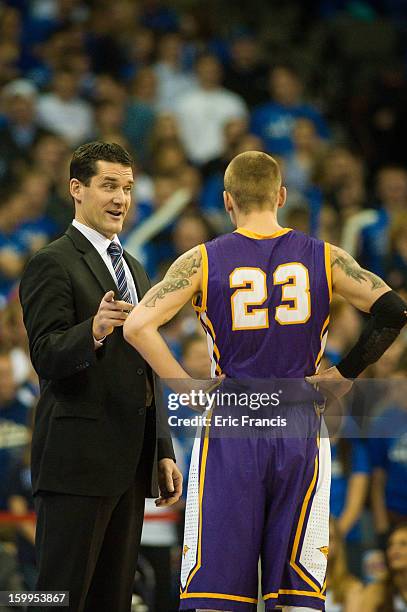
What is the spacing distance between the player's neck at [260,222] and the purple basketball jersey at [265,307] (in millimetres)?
68

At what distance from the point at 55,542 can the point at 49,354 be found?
0.72 meters

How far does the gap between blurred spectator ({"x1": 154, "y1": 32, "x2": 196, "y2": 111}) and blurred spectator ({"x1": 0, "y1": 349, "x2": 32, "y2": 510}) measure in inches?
203

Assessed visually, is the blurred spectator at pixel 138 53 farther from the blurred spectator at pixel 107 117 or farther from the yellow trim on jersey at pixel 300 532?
the yellow trim on jersey at pixel 300 532

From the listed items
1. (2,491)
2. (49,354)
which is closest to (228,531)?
(49,354)

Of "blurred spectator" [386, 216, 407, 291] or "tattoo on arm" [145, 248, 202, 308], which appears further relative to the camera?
"blurred spectator" [386, 216, 407, 291]

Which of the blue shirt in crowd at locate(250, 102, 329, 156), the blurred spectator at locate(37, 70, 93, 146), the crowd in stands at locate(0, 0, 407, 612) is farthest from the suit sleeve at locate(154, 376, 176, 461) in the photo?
the blue shirt in crowd at locate(250, 102, 329, 156)

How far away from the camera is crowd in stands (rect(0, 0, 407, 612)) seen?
19.5ft

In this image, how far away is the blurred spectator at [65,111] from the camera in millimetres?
11133

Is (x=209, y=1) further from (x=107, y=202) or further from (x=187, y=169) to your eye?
(x=107, y=202)

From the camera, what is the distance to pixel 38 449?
4.44m

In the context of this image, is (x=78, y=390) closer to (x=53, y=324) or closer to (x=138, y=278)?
(x=53, y=324)

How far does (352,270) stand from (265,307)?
0.37 meters

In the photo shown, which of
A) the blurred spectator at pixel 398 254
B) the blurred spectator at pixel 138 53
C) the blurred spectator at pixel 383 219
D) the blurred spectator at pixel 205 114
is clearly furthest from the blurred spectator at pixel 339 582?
the blurred spectator at pixel 138 53

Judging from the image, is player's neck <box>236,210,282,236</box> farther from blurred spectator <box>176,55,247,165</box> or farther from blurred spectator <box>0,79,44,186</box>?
blurred spectator <box>176,55,247,165</box>
